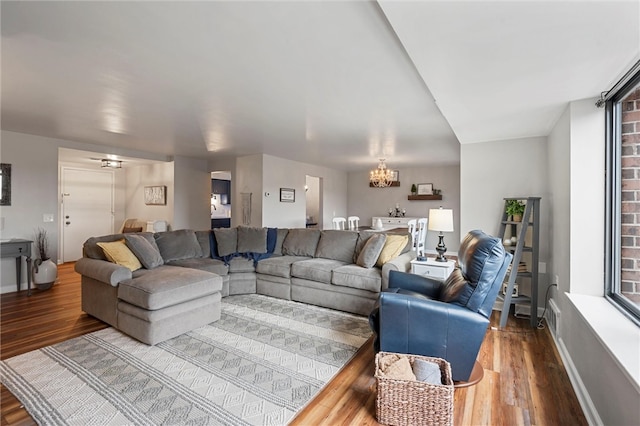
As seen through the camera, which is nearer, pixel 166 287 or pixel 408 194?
pixel 166 287

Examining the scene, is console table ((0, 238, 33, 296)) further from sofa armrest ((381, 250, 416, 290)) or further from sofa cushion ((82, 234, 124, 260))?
sofa armrest ((381, 250, 416, 290))

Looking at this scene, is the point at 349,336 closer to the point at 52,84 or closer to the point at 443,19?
the point at 443,19

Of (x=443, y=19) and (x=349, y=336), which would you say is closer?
(x=443, y=19)

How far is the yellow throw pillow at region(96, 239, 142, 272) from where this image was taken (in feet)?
10.6

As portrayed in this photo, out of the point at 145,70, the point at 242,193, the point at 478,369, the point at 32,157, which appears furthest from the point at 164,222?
the point at 478,369

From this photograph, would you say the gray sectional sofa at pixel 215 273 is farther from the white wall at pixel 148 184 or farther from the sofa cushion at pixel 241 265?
the white wall at pixel 148 184

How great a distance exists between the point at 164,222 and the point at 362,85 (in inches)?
228

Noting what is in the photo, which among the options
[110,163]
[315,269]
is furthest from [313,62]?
[110,163]

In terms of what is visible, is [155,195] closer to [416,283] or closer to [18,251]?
[18,251]

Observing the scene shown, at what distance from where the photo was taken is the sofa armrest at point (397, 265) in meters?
3.35

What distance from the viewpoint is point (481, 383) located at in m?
2.16

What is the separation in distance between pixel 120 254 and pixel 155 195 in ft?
14.1

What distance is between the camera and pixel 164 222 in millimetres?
6773

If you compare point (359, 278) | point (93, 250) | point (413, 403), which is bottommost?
point (413, 403)
